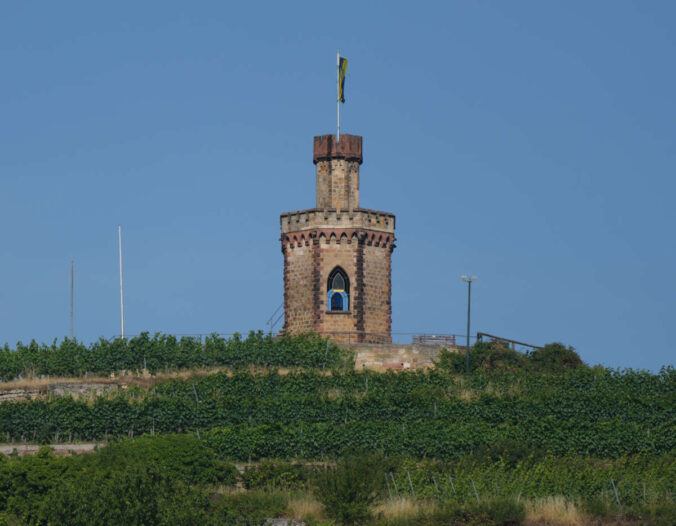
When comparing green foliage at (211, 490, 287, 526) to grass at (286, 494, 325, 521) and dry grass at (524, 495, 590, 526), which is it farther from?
dry grass at (524, 495, 590, 526)

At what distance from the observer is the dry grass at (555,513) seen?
108ft

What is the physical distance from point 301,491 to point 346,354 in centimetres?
2324

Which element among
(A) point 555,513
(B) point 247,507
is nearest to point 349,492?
(B) point 247,507

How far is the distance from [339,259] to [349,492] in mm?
30756

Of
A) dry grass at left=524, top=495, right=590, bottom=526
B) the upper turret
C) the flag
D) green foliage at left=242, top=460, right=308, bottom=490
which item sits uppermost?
the flag

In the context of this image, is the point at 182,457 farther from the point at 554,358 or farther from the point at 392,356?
the point at 554,358

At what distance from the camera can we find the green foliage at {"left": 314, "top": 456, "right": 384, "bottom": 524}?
107 ft

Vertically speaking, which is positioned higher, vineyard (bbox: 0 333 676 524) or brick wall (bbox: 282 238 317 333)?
brick wall (bbox: 282 238 317 333)

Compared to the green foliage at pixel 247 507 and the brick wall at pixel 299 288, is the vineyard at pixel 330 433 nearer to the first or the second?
the green foliage at pixel 247 507

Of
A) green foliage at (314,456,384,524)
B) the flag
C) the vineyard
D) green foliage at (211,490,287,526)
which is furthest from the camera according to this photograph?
the flag

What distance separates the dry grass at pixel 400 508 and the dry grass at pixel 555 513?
279 centimetres

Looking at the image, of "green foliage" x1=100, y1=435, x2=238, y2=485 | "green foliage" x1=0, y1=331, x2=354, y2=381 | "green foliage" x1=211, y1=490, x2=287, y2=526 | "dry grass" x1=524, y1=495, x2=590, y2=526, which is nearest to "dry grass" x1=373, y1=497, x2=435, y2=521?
"dry grass" x1=524, y1=495, x2=590, y2=526

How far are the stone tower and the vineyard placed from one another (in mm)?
2383

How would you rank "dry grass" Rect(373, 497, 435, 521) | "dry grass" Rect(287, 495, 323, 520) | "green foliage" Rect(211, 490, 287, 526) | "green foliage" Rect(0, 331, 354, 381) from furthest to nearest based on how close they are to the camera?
1. "green foliage" Rect(0, 331, 354, 381)
2. "dry grass" Rect(287, 495, 323, 520)
3. "dry grass" Rect(373, 497, 435, 521)
4. "green foliage" Rect(211, 490, 287, 526)
